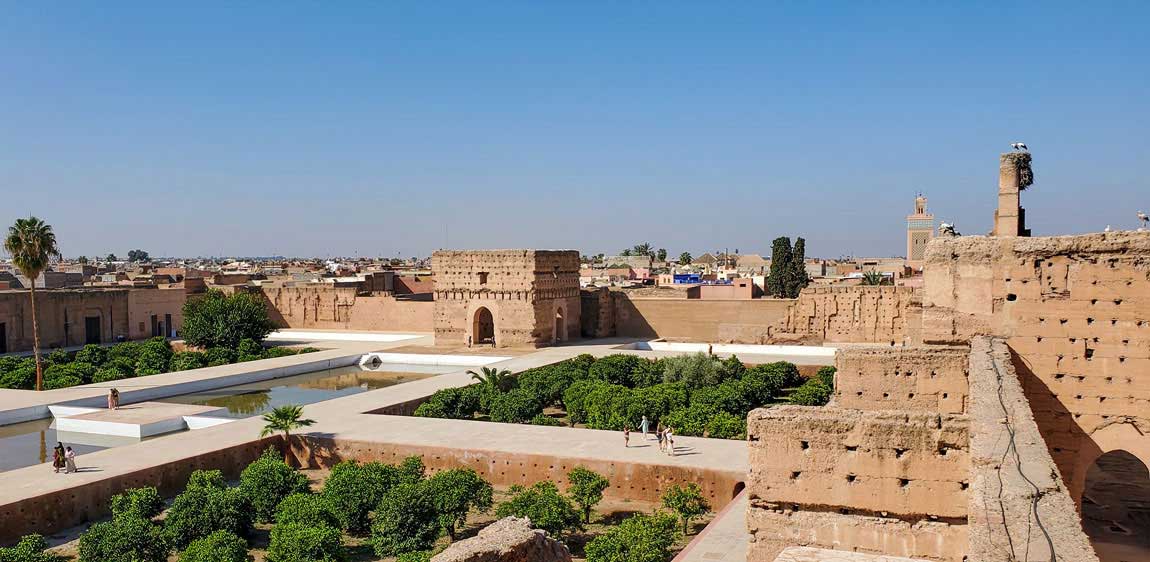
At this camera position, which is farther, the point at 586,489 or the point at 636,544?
the point at 586,489

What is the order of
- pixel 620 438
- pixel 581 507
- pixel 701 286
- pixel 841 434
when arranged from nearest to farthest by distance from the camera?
pixel 841 434
pixel 581 507
pixel 620 438
pixel 701 286

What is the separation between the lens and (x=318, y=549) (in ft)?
32.0

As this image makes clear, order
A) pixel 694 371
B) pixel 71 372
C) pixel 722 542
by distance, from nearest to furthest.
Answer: pixel 722 542, pixel 694 371, pixel 71 372

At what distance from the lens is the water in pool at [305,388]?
21.5m

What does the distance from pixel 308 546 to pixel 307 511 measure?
1.38 meters

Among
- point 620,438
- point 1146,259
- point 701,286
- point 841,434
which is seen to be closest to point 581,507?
point 620,438

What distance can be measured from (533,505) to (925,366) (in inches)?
199

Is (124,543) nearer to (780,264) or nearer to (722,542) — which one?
(722,542)

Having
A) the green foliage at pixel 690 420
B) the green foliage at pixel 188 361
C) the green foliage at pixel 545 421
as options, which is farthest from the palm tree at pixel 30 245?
the green foliage at pixel 690 420

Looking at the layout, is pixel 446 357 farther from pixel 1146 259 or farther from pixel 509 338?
pixel 1146 259

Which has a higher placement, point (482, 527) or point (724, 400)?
point (724, 400)

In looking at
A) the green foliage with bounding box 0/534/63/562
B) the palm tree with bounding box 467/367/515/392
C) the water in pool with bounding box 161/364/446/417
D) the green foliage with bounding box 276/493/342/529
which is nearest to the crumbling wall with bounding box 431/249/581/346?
the water in pool with bounding box 161/364/446/417

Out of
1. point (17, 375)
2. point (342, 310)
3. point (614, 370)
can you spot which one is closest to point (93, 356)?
point (17, 375)

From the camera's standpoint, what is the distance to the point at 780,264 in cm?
4134
